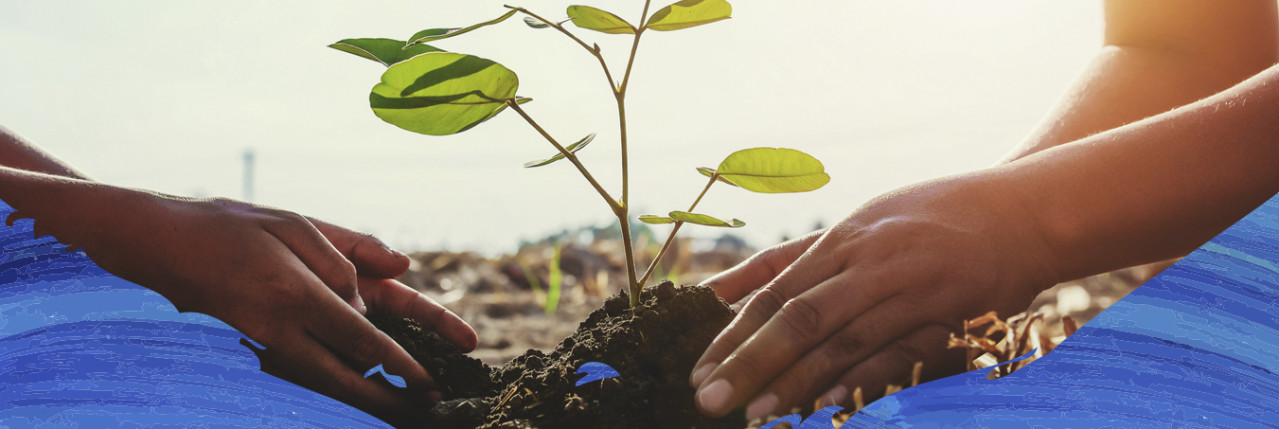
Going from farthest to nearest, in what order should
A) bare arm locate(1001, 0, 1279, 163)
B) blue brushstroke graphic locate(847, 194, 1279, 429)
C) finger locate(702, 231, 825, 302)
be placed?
bare arm locate(1001, 0, 1279, 163)
finger locate(702, 231, 825, 302)
blue brushstroke graphic locate(847, 194, 1279, 429)

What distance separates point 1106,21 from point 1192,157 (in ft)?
2.70

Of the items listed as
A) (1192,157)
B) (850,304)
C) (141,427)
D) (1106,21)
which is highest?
(1106,21)

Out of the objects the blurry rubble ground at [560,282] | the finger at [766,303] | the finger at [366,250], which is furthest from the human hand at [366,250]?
the blurry rubble ground at [560,282]

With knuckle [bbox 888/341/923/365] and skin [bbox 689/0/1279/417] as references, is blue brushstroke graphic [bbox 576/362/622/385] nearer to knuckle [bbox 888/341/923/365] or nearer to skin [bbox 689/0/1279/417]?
skin [bbox 689/0/1279/417]

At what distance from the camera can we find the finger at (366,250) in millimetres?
1229

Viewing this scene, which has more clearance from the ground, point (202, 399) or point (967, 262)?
point (967, 262)

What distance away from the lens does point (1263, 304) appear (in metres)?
0.84

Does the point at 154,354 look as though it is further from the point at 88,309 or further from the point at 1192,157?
the point at 1192,157

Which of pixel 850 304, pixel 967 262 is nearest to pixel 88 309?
pixel 850 304

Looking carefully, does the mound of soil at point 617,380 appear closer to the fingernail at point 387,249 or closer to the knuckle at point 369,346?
the knuckle at point 369,346

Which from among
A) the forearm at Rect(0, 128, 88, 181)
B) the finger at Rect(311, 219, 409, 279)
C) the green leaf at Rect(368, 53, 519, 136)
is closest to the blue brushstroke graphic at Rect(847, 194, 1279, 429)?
the green leaf at Rect(368, 53, 519, 136)

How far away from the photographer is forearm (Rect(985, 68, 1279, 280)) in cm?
92

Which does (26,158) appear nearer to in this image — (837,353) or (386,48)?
(386,48)

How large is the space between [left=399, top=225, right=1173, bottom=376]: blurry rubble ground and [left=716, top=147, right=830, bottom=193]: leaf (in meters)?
1.34
